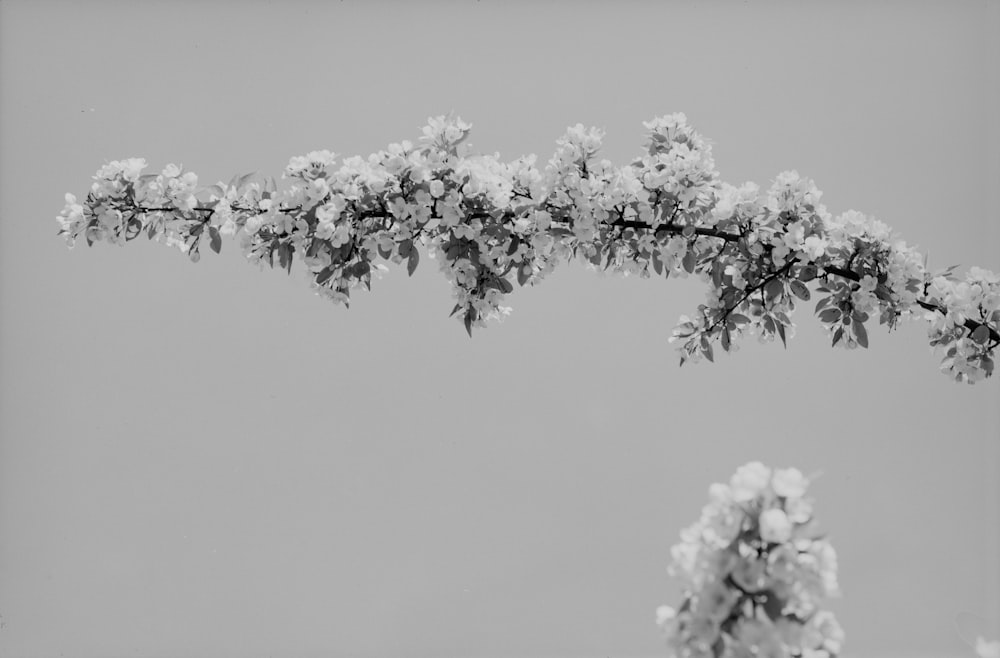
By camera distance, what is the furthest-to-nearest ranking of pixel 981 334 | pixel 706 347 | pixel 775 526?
pixel 706 347, pixel 981 334, pixel 775 526

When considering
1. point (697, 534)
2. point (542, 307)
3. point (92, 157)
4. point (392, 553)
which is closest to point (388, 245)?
point (697, 534)

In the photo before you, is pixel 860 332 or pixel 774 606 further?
pixel 860 332

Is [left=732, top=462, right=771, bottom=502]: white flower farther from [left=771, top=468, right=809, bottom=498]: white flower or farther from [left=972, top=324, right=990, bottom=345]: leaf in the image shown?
[left=972, top=324, right=990, bottom=345]: leaf

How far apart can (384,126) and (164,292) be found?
87 cm

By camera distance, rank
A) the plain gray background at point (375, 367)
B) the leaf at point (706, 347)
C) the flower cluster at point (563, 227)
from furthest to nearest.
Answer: the plain gray background at point (375, 367)
the leaf at point (706, 347)
the flower cluster at point (563, 227)

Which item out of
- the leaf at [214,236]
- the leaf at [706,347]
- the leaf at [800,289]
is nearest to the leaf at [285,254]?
the leaf at [214,236]

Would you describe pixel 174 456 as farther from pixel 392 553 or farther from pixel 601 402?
pixel 601 402

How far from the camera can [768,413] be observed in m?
2.78

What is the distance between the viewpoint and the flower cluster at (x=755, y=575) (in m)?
0.71

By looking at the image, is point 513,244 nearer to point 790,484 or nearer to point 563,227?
point 563,227

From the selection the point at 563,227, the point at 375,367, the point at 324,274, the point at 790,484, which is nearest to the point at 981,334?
the point at 563,227

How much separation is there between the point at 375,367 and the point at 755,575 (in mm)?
2103

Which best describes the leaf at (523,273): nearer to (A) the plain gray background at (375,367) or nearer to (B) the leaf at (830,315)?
(B) the leaf at (830,315)

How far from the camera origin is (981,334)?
53.7 inches
